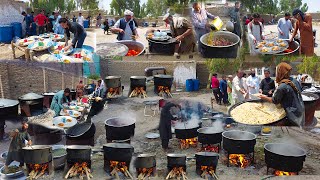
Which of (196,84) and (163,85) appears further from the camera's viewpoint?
(196,84)

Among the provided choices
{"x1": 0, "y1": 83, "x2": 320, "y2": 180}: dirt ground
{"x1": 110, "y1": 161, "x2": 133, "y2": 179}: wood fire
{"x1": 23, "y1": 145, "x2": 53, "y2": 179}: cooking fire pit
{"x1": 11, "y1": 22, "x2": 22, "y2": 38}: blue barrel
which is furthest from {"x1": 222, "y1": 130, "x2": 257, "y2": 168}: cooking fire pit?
{"x1": 11, "y1": 22, "x2": 22, "y2": 38}: blue barrel

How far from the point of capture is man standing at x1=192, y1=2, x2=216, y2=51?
6773 millimetres

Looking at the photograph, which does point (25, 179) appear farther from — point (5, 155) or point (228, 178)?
point (228, 178)

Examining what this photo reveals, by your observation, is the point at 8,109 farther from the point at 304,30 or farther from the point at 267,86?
the point at 304,30

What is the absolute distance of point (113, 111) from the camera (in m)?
9.62

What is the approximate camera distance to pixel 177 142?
761 centimetres

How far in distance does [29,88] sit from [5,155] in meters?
3.72

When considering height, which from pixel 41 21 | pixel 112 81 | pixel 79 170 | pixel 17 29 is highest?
pixel 41 21

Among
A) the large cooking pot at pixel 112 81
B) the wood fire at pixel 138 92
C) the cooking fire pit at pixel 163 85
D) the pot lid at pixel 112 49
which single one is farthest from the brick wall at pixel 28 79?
the pot lid at pixel 112 49

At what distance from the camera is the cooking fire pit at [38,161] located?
5.94 metres

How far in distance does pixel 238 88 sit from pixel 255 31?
6.62 feet

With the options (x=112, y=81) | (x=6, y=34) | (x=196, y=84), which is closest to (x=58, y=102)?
(x=112, y=81)

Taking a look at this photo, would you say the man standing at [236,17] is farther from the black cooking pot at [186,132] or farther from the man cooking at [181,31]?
the black cooking pot at [186,132]

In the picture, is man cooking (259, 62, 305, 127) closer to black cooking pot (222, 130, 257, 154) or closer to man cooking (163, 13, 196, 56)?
black cooking pot (222, 130, 257, 154)
